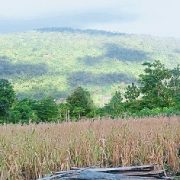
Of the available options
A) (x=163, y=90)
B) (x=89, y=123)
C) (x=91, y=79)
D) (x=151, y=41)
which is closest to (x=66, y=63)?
(x=91, y=79)

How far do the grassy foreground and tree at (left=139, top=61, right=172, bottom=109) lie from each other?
20.4 meters

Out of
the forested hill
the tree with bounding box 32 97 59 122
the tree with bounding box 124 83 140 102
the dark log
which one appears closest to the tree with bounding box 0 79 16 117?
the tree with bounding box 32 97 59 122

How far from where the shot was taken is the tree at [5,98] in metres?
23.6

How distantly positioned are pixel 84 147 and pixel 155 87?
75.4 ft

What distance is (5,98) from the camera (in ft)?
78.6

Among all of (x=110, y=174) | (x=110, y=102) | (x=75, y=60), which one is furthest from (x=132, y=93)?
(x=75, y=60)

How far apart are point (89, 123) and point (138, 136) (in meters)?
0.98

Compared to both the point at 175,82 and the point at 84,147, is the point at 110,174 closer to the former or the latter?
the point at 84,147

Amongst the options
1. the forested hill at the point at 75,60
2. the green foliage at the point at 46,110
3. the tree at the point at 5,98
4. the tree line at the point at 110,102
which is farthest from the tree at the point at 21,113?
the forested hill at the point at 75,60

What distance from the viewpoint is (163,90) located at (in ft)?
96.9

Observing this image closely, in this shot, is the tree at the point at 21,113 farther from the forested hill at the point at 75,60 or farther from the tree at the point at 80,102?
the forested hill at the point at 75,60

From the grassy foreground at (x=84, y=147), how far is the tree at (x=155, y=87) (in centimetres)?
2043

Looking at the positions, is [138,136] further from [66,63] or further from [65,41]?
[65,41]

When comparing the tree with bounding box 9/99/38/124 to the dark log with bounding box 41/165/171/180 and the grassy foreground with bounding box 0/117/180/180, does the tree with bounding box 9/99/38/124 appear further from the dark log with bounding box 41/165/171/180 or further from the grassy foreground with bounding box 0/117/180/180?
the dark log with bounding box 41/165/171/180
